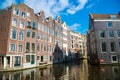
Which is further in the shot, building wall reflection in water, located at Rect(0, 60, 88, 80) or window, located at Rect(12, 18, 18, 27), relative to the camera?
window, located at Rect(12, 18, 18, 27)

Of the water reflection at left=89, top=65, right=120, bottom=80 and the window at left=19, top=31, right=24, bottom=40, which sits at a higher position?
the window at left=19, top=31, right=24, bottom=40

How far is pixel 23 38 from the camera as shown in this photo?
3353 cm

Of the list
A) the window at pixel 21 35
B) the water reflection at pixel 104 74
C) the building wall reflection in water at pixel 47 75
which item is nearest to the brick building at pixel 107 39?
the water reflection at pixel 104 74

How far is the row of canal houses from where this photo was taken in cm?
2914

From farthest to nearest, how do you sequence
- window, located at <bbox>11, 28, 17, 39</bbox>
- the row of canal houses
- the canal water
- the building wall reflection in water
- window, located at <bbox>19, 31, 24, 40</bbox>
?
window, located at <bbox>19, 31, 24, 40</bbox> < window, located at <bbox>11, 28, 17, 39</bbox> < the row of canal houses < the building wall reflection in water < the canal water

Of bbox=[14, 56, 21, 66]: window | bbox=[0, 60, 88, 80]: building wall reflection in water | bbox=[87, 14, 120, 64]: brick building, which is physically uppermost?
bbox=[87, 14, 120, 64]: brick building

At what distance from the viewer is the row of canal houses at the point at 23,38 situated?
2914cm

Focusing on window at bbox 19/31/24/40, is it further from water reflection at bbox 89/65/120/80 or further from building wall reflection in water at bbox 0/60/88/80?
water reflection at bbox 89/65/120/80

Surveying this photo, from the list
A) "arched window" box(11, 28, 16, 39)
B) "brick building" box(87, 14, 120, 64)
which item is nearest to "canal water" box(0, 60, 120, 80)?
"arched window" box(11, 28, 16, 39)

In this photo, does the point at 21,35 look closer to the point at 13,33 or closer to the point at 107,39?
the point at 13,33

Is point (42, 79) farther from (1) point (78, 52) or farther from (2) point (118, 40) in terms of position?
(1) point (78, 52)

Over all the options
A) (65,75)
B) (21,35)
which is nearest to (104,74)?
(65,75)

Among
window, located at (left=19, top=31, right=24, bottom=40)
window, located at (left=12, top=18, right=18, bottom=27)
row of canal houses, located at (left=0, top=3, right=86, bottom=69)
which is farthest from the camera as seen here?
window, located at (left=19, top=31, right=24, bottom=40)

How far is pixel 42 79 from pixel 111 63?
26171 mm
